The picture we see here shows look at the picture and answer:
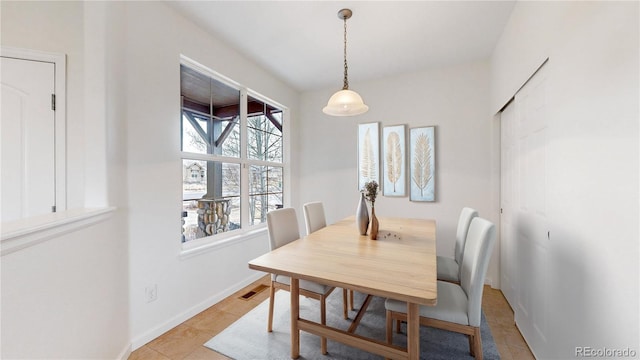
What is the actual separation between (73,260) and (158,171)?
85 centimetres

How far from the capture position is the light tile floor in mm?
1717

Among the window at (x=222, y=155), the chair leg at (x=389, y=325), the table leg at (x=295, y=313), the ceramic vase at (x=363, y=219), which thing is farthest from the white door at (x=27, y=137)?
the chair leg at (x=389, y=325)

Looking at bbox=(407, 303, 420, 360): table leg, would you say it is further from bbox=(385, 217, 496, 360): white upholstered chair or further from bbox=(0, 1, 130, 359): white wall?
bbox=(0, 1, 130, 359): white wall

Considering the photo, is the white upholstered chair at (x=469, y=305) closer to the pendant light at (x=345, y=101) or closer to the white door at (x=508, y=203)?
the white door at (x=508, y=203)

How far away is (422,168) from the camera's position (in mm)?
3223

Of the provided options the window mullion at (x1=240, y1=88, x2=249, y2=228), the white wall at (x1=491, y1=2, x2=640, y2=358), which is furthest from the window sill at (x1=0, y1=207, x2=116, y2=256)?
the white wall at (x1=491, y1=2, x2=640, y2=358)

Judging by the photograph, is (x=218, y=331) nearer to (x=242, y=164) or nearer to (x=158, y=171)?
(x=158, y=171)

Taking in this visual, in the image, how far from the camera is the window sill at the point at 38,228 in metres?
0.90

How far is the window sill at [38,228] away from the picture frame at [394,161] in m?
3.06

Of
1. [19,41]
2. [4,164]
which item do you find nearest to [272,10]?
[19,41]

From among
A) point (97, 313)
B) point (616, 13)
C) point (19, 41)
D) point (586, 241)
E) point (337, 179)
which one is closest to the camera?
point (616, 13)

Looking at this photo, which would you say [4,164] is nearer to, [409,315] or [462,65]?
[409,315]

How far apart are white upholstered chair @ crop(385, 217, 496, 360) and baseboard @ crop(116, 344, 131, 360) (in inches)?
71.5

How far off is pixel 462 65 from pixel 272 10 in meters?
2.47
